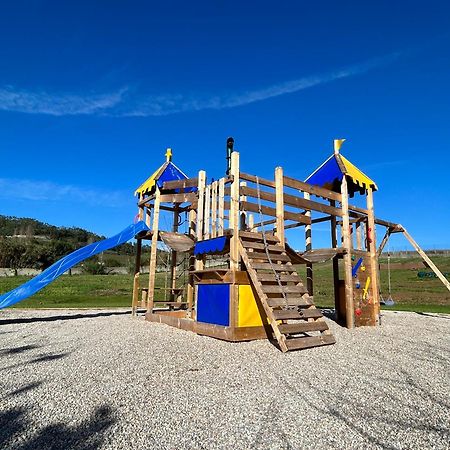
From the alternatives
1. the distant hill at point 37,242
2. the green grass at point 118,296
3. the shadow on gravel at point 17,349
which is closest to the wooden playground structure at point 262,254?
the shadow on gravel at point 17,349

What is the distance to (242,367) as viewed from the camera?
5770mm

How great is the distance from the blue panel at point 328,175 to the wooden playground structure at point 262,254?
0.04 m

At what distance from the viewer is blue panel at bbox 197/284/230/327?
816cm

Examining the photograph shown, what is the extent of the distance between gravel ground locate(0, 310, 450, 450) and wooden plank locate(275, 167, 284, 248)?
3.12 metres

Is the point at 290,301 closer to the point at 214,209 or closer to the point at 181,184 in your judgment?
the point at 214,209

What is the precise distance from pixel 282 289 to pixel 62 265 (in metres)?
8.05

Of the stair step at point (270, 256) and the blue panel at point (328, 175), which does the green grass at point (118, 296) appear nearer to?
the blue panel at point (328, 175)

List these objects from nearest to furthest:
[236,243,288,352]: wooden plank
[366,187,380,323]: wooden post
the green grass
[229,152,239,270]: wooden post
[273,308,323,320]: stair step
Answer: [236,243,288,352]: wooden plank < [273,308,323,320]: stair step < [229,152,239,270]: wooden post < [366,187,380,323]: wooden post < the green grass

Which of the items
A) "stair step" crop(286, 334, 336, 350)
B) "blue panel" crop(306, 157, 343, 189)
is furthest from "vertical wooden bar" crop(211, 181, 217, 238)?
"blue panel" crop(306, 157, 343, 189)

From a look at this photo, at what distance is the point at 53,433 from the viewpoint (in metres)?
3.29

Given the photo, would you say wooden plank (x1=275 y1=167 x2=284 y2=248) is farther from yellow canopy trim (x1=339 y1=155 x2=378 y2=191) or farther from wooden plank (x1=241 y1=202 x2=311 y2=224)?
yellow canopy trim (x1=339 y1=155 x2=378 y2=191)

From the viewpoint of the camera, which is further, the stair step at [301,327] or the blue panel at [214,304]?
the blue panel at [214,304]

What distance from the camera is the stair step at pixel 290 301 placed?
24.6 feet

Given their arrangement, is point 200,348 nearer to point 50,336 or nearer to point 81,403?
point 81,403
